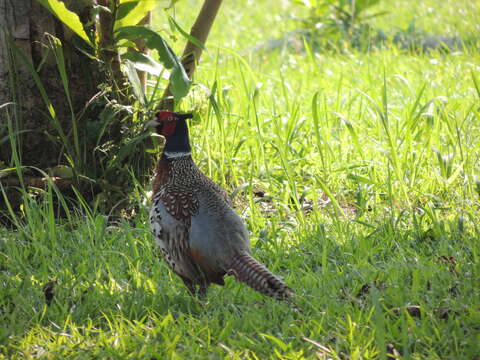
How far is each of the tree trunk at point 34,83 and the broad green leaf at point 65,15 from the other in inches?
8.6

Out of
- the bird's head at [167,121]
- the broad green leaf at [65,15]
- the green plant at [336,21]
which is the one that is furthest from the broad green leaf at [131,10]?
the green plant at [336,21]


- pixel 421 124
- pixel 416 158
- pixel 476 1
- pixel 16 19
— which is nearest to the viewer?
pixel 16 19

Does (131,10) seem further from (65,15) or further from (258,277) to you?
(258,277)

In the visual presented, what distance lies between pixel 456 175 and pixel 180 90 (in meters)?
1.89

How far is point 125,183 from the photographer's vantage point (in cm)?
448

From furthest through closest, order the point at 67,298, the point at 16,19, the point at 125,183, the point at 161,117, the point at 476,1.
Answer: the point at 476,1, the point at 125,183, the point at 16,19, the point at 161,117, the point at 67,298

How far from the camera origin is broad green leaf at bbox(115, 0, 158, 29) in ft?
13.7

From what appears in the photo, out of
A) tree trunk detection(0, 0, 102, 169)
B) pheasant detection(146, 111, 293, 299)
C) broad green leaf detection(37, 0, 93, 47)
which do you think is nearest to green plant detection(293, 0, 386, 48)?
tree trunk detection(0, 0, 102, 169)

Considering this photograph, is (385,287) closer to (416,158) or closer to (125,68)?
(416,158)

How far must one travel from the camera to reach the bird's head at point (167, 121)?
3783 millimetres

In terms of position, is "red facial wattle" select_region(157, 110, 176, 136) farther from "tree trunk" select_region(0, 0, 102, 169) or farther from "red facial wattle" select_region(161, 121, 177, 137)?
"tree trunk" select_region(0, 0, 102, 169)

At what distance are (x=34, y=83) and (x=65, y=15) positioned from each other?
58 centimetres

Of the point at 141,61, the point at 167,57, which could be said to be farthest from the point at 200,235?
the point at 141,61

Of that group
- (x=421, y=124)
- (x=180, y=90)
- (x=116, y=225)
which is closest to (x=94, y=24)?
(x=180, y=90)
